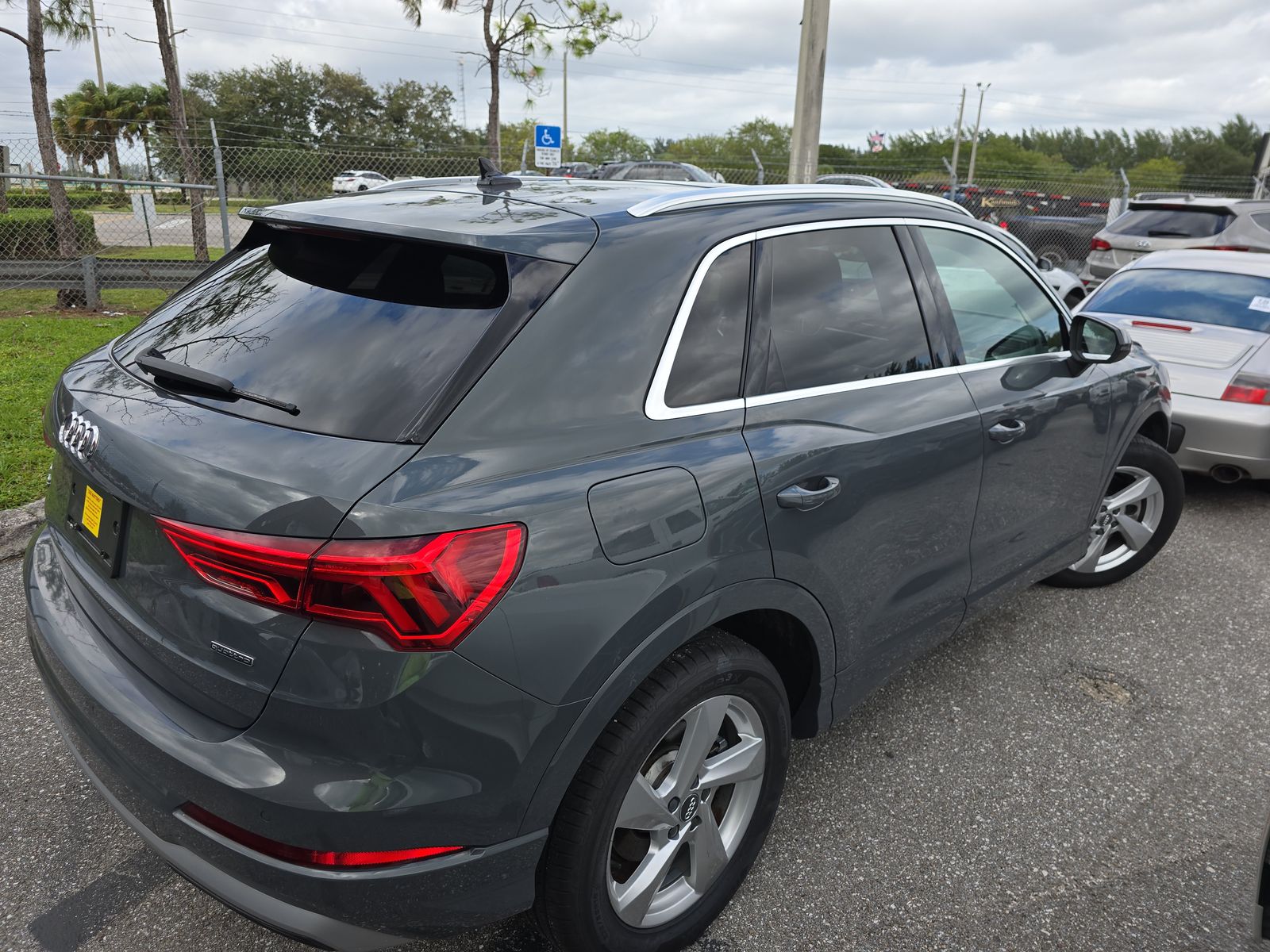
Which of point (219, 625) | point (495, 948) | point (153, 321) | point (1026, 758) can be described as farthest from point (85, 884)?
point (1026, 758)

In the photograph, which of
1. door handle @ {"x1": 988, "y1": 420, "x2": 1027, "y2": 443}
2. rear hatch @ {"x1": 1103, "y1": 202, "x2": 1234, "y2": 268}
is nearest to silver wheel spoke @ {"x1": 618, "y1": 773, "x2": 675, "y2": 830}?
door handle @ {"x1": 988, "y1": 420, "x2": 1027, "y2": 443}

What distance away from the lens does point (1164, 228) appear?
11.0 metres

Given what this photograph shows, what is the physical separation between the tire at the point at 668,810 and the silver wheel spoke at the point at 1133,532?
275 cm

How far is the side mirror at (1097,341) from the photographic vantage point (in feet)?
11.4

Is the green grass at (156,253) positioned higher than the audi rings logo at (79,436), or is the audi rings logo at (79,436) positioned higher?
the audi rings logo at (79,436)

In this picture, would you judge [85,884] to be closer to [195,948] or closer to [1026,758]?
[195,948]

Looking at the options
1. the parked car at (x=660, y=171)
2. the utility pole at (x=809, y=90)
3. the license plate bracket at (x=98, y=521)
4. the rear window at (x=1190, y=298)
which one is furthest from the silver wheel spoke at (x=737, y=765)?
the parked car at (x=660, y=171)

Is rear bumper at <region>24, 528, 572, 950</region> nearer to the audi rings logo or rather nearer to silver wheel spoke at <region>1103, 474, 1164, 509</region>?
the audi rings logo

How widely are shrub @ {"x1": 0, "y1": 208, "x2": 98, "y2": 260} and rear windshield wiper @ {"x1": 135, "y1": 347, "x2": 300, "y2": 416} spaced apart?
1236 cm

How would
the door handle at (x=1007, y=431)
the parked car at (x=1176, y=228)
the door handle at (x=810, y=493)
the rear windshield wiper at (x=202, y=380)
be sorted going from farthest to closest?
the parked car at (x=1176, y=228) → the door handle at (x=1007, y=431) → the door handle at (x=810, y=493) → the rear windshield wiper at (x=202, y=380)

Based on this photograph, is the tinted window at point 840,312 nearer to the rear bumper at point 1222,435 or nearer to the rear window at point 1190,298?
the rear bumper at point 1222,435

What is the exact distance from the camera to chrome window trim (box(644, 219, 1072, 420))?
2.03 metres

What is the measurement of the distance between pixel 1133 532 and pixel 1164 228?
845 centimetres

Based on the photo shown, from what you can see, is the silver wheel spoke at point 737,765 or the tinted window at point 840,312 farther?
the tinted window at point 840,312
